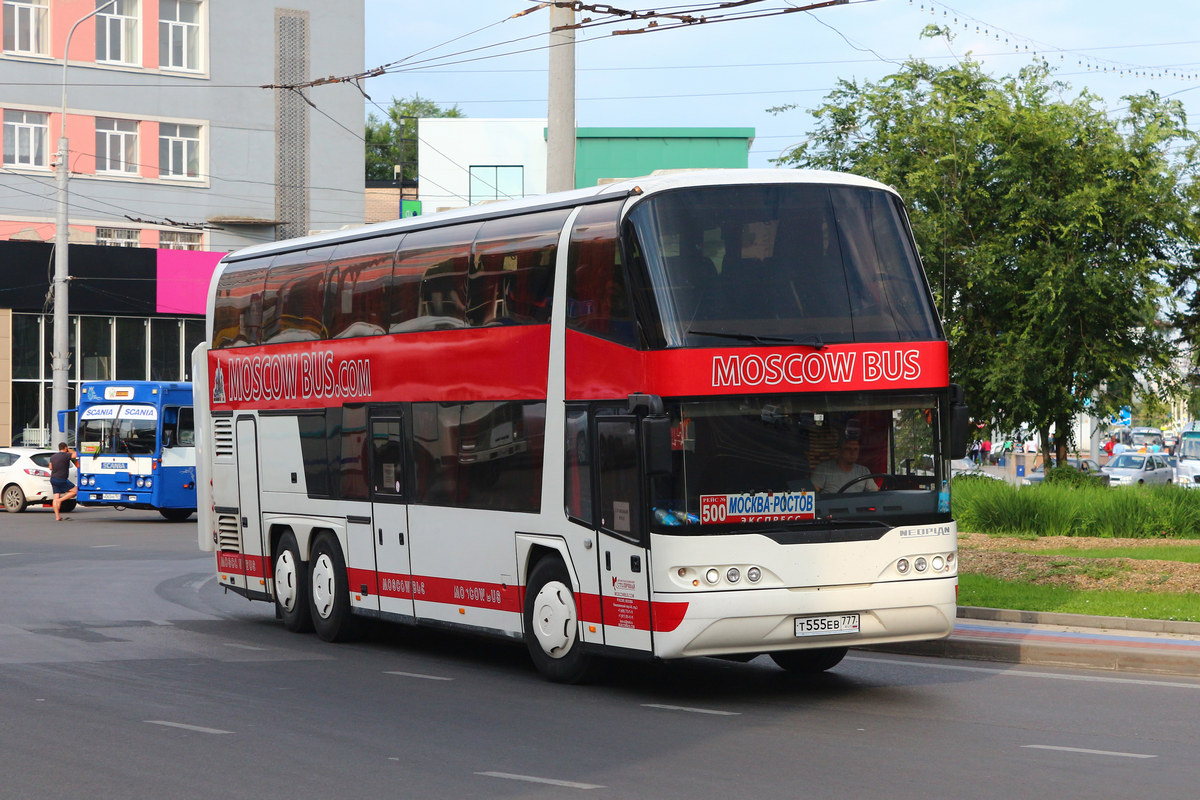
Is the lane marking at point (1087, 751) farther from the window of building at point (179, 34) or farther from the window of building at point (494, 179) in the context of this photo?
the window of building at point (494, 179)

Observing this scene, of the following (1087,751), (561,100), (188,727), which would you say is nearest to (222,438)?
(561,100)

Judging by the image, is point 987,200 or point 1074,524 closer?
point 1074,524

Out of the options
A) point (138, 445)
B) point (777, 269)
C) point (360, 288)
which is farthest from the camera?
point (138, 445)

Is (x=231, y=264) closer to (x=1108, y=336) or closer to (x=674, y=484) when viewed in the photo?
(x=674, y=484)

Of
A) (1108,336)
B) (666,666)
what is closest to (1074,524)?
(1108,336)

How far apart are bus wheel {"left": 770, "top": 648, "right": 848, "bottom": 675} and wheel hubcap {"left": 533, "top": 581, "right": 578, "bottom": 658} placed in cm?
176

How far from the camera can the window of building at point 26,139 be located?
49.2 m

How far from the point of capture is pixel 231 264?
58.3 ft

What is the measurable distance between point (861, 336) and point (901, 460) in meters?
0.98

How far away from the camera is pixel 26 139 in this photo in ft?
162

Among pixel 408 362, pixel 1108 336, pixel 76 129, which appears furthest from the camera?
pixel 76 129

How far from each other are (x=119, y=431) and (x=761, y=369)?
28056mm

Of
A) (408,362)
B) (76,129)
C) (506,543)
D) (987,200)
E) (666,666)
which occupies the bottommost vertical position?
(666,666)

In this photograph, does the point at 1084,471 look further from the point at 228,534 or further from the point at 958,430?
the point at 958,430
